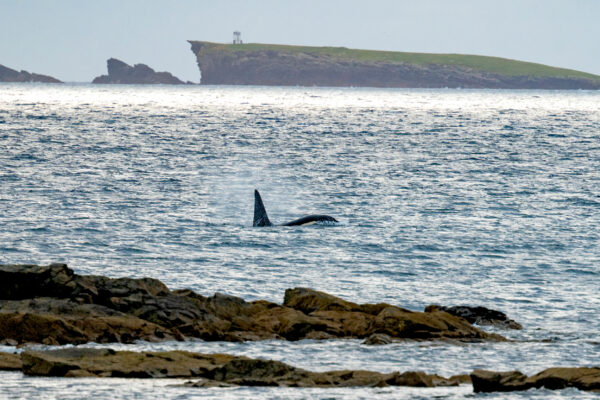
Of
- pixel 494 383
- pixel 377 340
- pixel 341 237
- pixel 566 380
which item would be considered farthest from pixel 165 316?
pixel 341 237

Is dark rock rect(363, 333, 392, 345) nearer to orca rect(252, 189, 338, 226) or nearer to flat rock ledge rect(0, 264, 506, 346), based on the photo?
flat rock ledge rect(0, 264, 506, 346)

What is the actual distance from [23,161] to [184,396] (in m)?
55.8

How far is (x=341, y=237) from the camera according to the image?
113 feet

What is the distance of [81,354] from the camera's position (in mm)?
15867

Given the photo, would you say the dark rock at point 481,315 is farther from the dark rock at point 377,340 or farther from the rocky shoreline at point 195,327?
the dark rock at point 377,340

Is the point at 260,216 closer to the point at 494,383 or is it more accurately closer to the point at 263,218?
the point at 263,218

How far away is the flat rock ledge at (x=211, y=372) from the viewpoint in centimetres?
1437

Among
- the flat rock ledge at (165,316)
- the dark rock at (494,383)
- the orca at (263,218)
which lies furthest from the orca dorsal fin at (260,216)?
the dark rock at (494,383)

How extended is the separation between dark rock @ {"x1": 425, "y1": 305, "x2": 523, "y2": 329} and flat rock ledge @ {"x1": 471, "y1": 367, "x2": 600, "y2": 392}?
572 cm

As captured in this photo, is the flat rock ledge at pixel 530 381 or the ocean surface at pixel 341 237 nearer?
the flat rock ledge at pixel 530 381

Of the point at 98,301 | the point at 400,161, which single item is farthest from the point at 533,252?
the point at 400,161

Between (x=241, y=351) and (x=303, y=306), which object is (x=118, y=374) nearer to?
(x=241, y=351)

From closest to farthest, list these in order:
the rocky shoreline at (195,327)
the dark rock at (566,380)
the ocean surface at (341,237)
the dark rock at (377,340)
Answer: the dark rock at (566,380) → the rocky shoreline at (195,327) → the ocean surface at (341,237) → the dark rock at (377,340)

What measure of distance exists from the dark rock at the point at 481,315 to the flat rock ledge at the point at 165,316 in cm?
101
